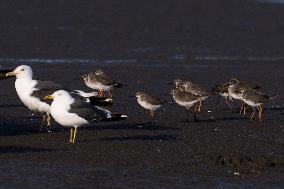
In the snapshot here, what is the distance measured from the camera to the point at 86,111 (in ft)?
49.2

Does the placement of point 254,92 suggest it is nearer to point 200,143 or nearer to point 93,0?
point 200,143

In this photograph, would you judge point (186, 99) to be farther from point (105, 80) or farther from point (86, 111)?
point (86, 111)

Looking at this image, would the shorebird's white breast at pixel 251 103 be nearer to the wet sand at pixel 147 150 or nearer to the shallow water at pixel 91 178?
the wet sand at pixel 147 150

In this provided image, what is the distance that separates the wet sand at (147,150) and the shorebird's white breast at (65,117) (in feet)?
1.10

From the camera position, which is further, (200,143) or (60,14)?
(60,14)

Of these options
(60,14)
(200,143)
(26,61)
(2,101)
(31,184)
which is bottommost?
(31,184)

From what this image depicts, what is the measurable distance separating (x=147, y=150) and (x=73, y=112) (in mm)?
1371

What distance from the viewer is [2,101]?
19.0 metres

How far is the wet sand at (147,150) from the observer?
1246 cm

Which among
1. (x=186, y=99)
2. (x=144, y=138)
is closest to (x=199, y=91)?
(x=186, y=99)

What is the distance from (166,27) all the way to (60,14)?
5.08m

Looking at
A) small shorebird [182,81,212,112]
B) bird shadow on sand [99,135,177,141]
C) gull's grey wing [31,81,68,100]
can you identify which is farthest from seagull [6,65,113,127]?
small shorebird [182,81,212,112]

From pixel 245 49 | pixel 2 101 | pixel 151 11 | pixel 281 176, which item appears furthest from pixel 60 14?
pixel 281 176

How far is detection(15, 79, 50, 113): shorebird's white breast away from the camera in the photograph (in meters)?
16.0
